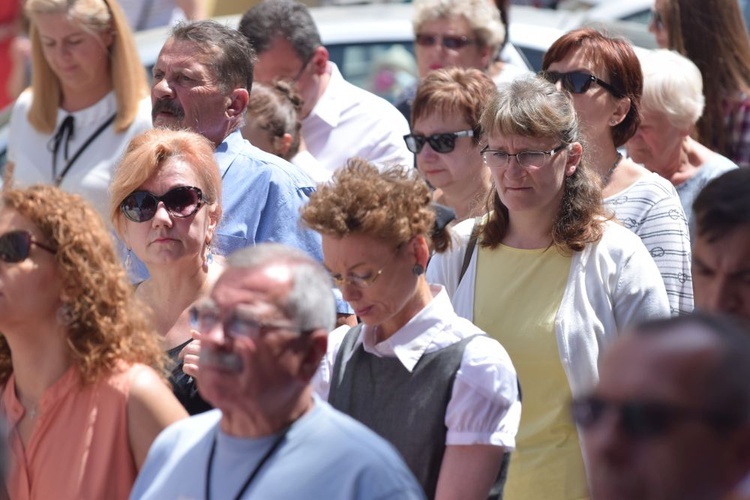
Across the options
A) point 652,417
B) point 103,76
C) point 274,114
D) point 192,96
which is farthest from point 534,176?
point 103,76

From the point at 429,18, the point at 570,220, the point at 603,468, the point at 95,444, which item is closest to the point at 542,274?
the point at 570,220

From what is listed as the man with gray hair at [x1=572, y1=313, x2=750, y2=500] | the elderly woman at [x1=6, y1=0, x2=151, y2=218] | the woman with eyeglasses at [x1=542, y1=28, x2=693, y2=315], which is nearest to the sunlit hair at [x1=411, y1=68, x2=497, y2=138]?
the woman with eyeglasses at [x1=542, y1=28, x2=693, y2=315]

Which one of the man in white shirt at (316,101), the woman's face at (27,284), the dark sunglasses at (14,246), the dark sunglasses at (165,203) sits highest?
the dark sunglasses at (14,246)

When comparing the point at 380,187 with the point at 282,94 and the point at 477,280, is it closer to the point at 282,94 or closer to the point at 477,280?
the point at 477,280

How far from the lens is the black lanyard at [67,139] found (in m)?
6.14

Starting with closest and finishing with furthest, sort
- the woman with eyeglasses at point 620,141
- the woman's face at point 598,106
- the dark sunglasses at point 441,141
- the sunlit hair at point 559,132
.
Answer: the sunlit hair at point 559,132, the woman with eyeglasses at point 620,141, the woman's face at point 598,106, the dark sunglasses at point 441,141

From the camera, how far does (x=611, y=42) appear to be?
5.05m

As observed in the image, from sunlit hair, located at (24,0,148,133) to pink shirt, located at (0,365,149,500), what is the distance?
9.36ft

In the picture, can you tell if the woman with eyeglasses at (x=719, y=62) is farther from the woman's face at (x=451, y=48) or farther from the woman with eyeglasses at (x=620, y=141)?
the woman with eyeglasses at (x=620, y=141)

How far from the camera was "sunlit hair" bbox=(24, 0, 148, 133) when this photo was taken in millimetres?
6105

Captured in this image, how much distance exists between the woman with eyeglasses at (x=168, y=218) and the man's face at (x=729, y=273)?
165cm

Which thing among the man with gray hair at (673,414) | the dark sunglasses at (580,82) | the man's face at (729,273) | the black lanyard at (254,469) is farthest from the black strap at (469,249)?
the man with gray hair at (673,414)

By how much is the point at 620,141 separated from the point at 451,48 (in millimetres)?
1839

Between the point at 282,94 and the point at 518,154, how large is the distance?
1.85 m
